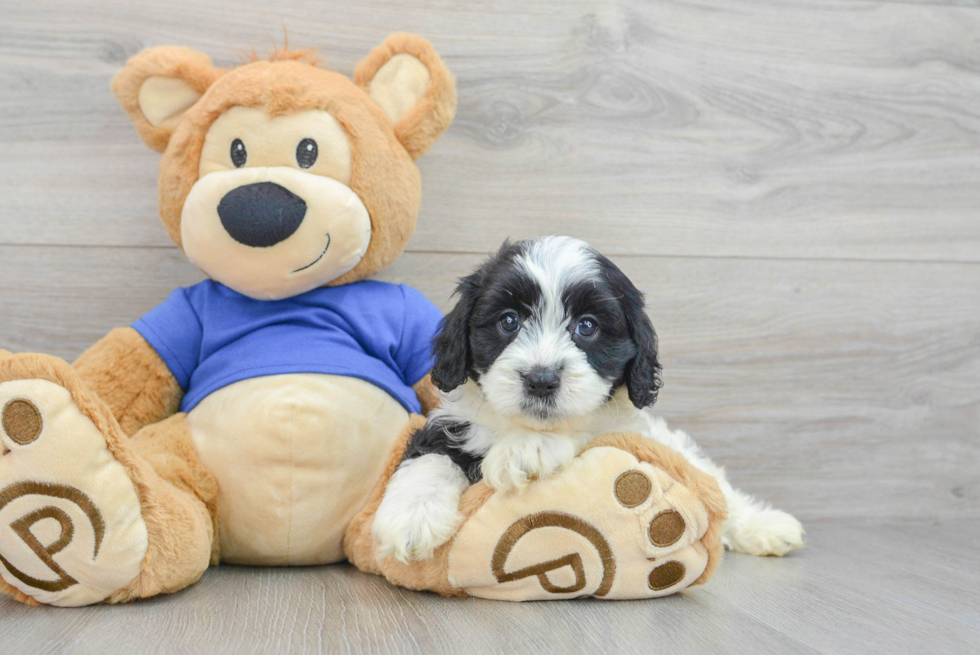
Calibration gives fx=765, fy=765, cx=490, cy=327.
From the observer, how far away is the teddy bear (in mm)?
1258

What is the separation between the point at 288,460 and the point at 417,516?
34 centimetres

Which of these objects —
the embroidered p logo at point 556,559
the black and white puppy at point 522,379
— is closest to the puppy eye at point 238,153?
the black and white puppy at point 522,379

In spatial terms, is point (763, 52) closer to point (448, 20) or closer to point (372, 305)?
point (448, 20)

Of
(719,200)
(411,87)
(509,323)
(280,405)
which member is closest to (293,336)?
(280,405)

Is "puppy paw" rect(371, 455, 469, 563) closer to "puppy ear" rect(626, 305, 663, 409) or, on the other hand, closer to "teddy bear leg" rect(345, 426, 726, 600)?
"teddy bear leg" rect(345, 426, 726, 600)

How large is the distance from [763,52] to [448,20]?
92 cm

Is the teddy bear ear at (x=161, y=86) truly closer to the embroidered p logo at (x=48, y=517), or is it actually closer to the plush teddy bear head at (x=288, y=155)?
the plush teddy bear head at (x=288, y=155)

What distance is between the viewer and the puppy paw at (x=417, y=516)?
1318 mm

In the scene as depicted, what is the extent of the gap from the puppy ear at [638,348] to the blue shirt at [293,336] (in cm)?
51

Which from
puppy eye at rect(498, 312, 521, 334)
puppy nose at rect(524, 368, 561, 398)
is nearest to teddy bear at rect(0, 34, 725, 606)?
puppy nose at rect(524, 368, 561, 398)

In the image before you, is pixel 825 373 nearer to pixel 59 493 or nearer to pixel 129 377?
pixel 129 377

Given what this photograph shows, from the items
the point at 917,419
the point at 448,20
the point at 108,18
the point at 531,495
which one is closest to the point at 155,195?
the point at 108,18

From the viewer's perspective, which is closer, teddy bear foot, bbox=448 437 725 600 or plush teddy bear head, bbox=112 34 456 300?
teddy bear foot, bbox=448 437 725 600

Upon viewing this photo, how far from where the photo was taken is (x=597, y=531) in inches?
51.8
